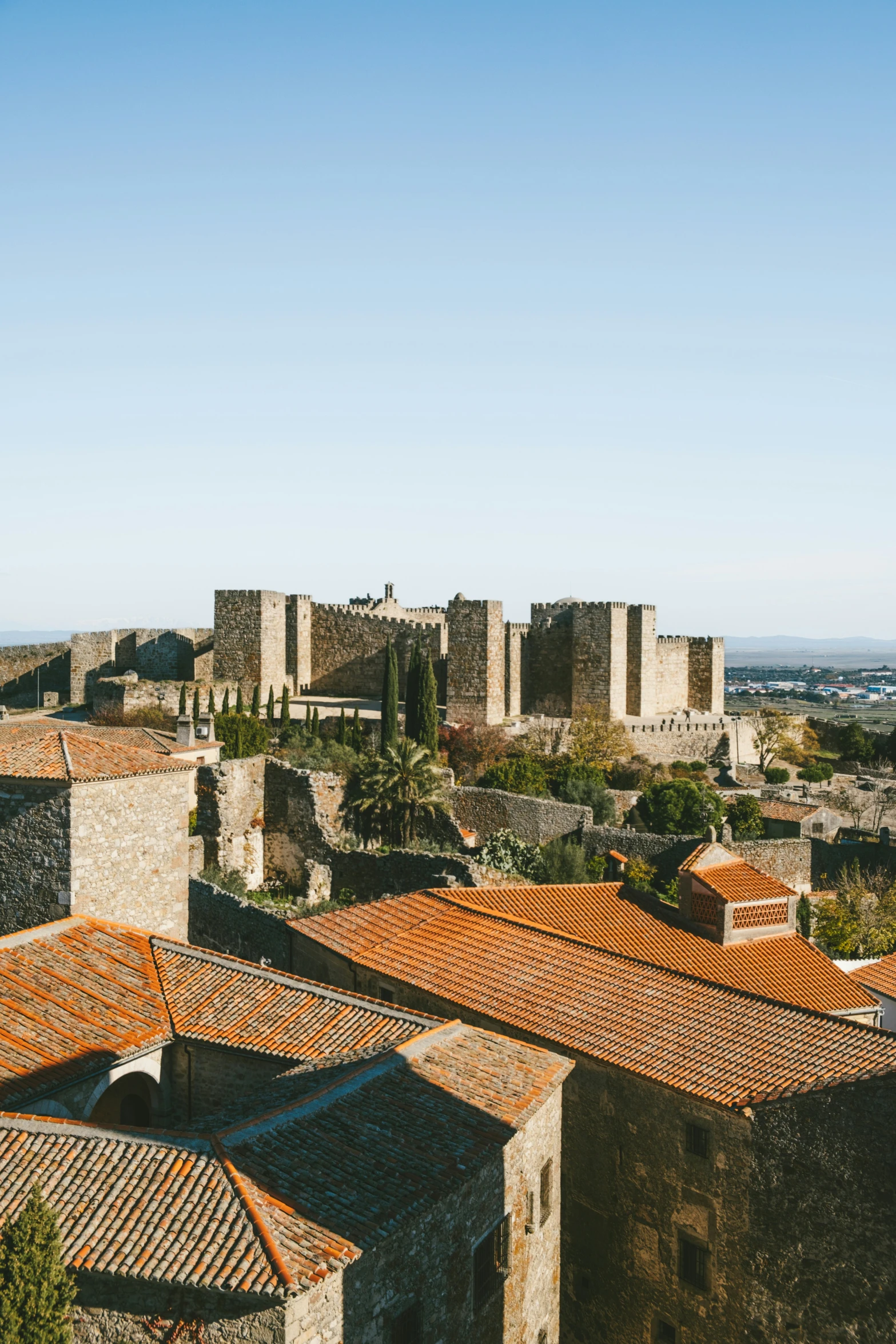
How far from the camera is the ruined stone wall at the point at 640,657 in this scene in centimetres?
3375

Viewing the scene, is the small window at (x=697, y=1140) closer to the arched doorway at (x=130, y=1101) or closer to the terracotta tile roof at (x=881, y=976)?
the arched doorway at (x=130, y=1101)

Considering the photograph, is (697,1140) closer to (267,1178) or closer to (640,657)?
(267,1178)

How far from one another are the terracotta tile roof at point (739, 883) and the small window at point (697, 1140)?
801 centimetres

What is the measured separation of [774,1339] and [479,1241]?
3231mm

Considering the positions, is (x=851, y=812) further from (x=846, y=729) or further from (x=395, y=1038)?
(x=395, y=1038)

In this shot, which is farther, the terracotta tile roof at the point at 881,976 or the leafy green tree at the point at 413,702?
the leafy green tree at the point at 413,702

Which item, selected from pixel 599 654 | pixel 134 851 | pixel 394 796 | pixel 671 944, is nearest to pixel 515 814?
pixel 394 796

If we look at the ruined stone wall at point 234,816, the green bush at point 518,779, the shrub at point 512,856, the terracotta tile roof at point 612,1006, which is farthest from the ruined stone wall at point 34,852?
the green bush at point 518,779

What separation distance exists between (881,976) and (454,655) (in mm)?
16956

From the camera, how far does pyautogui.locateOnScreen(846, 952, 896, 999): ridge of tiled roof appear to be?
16469 mm

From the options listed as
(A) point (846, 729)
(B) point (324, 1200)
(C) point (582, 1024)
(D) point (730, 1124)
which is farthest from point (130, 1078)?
(A) point (846, 729)

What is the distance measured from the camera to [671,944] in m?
16.3

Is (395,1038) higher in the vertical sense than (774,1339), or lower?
higher

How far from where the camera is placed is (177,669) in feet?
120
